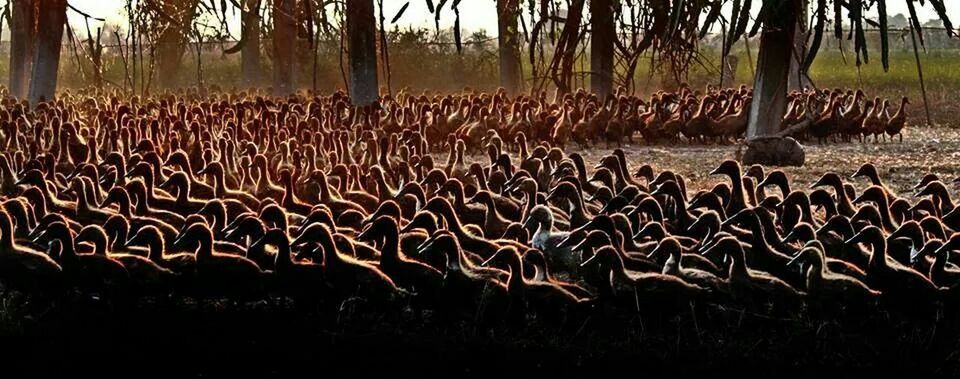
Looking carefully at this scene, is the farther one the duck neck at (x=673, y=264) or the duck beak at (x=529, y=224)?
the duck beak at (x=529, y=224)

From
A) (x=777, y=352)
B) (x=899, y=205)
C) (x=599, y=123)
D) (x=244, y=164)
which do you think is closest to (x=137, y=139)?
(x=244, y=164)

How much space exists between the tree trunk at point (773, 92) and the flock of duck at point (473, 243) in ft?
16.7

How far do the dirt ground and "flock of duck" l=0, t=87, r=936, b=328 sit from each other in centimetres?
416

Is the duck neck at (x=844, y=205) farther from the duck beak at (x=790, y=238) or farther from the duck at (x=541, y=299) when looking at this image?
the duck at (x=541, y=299)

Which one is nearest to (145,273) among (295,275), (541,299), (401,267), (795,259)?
(295,275)

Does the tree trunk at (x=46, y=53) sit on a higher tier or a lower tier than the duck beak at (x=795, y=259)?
higher

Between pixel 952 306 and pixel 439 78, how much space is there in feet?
108

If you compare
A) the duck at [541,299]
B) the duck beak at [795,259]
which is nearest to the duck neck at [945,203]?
the duck beak at [795,259]

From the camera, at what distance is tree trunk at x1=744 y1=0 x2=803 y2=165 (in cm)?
1753

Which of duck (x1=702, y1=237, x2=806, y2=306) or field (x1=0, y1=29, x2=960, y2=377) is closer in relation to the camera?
field (x1=0, y1=29, x2=960, y2=377)

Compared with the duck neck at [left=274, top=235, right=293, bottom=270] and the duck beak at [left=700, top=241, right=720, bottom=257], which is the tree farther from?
the duck neck at [left=274, top=235, right=293, bottom=270]

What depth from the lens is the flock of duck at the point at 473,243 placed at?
25.4ft

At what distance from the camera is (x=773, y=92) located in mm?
19328

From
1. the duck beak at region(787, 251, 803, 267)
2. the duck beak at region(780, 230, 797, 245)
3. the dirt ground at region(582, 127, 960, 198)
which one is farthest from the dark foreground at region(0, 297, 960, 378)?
the dirt ground at region(582, 127, 960, 198)
